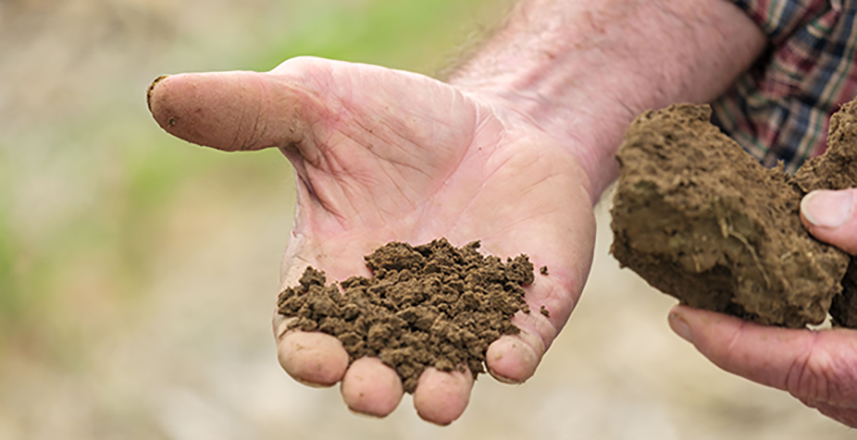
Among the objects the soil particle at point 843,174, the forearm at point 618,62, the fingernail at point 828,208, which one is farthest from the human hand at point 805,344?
the forearm at point 618,62

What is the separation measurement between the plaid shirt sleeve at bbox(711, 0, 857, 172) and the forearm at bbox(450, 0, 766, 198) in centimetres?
9

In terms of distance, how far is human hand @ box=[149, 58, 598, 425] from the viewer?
1379 mm

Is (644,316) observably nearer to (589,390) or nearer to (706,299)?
(589,390)

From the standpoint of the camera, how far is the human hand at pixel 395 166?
1.38 m

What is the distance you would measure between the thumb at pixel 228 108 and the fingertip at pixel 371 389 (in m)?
0.57

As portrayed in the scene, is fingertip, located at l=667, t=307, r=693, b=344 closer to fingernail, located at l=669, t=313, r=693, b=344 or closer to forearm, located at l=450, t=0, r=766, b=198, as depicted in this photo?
fingernail, located at l=669, t=313, r=693, b=344

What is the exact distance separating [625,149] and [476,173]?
1.88 feet

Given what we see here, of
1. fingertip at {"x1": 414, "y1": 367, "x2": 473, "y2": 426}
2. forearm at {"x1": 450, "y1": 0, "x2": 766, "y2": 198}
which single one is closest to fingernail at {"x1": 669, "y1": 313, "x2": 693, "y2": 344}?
fingertip at {"x1": 414, "y1": 367, "x2": 473, "y2": 426}

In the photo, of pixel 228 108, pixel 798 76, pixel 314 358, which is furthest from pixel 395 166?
pixel 798 76

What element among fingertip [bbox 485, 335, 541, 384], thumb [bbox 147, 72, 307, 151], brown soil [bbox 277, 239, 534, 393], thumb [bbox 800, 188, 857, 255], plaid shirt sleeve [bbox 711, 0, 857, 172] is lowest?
plaid shirt sleeve [bbox 711, 0, 857, 172]

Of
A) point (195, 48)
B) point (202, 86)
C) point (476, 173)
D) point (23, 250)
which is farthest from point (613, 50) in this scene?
point (23, 250)

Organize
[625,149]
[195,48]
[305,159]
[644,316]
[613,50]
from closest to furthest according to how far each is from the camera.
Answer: [625,149], [305,159], [613,50], [644,316], [195,48]

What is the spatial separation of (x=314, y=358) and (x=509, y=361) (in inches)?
13.7

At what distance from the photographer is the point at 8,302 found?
3.09 meters
